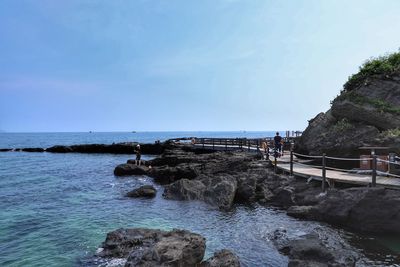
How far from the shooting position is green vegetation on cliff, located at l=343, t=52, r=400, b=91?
933 inches

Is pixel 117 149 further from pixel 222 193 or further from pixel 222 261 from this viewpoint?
pixel 222 261

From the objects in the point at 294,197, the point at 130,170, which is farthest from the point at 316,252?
the point at 130,170

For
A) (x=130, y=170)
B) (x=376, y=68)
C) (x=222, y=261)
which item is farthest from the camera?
(x=130, y=170)

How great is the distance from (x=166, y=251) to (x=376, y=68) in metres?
22.0

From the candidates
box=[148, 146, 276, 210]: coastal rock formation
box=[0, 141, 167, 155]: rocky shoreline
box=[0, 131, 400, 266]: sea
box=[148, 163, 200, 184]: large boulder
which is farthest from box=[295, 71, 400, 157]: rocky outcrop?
box=[0, 141, 167, 155]: rocky shoreline

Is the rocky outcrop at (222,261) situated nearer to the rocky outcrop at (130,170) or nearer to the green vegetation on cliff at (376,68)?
the green vegetation on cliff at (376,68)

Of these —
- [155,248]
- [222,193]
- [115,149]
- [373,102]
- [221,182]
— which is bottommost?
[222,193]

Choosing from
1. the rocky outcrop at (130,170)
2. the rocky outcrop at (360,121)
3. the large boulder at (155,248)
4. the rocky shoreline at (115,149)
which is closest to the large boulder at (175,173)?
the rocky outcrop at (130,170)

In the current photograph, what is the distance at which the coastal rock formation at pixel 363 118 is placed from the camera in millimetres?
18766

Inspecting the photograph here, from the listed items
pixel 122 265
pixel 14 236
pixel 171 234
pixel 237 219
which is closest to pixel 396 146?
pixel 237 219

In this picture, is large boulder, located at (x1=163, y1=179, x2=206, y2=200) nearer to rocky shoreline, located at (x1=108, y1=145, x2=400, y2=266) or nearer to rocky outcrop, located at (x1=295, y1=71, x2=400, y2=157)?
rocky shoreline, located at (x1=108, y1=145, x2=400, y2=266)

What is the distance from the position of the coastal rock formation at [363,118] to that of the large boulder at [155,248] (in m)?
12.5

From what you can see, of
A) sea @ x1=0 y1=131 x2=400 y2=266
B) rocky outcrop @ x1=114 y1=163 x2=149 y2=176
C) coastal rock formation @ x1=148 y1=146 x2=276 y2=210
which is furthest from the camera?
rocky outcrop @ x1=114 y1=163 x2=149 y2=176

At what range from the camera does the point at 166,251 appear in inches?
358
